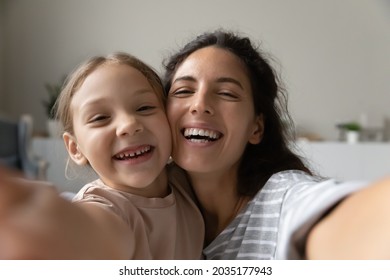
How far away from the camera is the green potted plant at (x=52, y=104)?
0.56 metres

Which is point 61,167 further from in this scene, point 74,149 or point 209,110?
point 209,110

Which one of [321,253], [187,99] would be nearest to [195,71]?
[187,99]

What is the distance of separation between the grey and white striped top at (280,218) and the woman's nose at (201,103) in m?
0.10

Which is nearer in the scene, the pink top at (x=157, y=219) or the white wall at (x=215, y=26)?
the pink top at (x=157, y=219)

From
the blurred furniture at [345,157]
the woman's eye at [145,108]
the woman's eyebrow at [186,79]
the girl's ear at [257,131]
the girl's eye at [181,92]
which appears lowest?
the blurred furniture at [345,157]

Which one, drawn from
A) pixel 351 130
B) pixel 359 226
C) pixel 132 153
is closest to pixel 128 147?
pixel 132 153

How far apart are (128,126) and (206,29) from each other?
20 cm

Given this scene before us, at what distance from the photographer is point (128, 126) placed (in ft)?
1.43

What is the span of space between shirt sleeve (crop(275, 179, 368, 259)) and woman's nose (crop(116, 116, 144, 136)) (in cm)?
16

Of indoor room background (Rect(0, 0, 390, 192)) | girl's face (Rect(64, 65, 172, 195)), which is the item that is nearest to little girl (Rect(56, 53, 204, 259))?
girl's face (Rect(64, 65, 172, 195))

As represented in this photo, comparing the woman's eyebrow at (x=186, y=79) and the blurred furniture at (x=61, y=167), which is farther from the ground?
the woman's eyebrow at (x=186, y=79)

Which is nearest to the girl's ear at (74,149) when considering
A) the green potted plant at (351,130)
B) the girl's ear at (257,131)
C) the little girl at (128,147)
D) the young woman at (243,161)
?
the little girl at (128,147)

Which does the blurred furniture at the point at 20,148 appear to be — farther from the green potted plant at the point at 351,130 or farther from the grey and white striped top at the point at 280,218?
the green potted plant at the point at 351,130

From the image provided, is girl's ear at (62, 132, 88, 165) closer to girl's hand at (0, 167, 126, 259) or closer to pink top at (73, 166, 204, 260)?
pink top at (73, 166, 204, 260)
